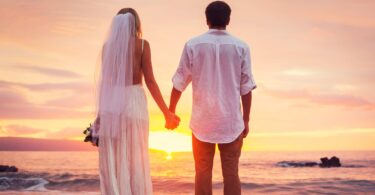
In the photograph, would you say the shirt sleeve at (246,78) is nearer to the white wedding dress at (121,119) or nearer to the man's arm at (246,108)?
the man's arm at (246,108)

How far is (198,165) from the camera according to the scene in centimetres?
616

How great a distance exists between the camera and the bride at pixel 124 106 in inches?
247

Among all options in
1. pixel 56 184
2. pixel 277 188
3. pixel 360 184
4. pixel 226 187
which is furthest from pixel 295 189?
pixel 226 187

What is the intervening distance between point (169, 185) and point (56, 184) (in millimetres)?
7334

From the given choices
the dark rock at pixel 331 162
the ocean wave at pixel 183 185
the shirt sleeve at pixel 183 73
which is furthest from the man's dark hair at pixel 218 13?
the dark rock at pixel 331 162

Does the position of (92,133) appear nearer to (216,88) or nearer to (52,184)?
(216,88)

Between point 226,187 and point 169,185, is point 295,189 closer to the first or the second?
point 169,185

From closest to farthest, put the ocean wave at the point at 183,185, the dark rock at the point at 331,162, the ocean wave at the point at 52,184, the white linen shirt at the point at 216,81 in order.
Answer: the white linen shirt at the point at 216,81 → the ocean wave at the point at 183,185 → the ocean wave at the point at 52,184 → the dark rock at the point at 331,162

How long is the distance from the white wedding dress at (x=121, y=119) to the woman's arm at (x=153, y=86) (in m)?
0.15

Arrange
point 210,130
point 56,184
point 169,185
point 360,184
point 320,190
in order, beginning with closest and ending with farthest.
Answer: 1. point 210,130
2. point 320,190
3. point 169,185
4. point 360,184
5. point 56,184

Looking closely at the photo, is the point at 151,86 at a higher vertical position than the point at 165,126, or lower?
higher

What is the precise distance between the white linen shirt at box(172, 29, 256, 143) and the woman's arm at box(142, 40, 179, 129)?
283 mm

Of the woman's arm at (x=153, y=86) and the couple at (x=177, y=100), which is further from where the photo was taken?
the woman's arm at (x=153, y=86)

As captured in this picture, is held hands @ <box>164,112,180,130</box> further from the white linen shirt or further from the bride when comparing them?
the white linen shirt
